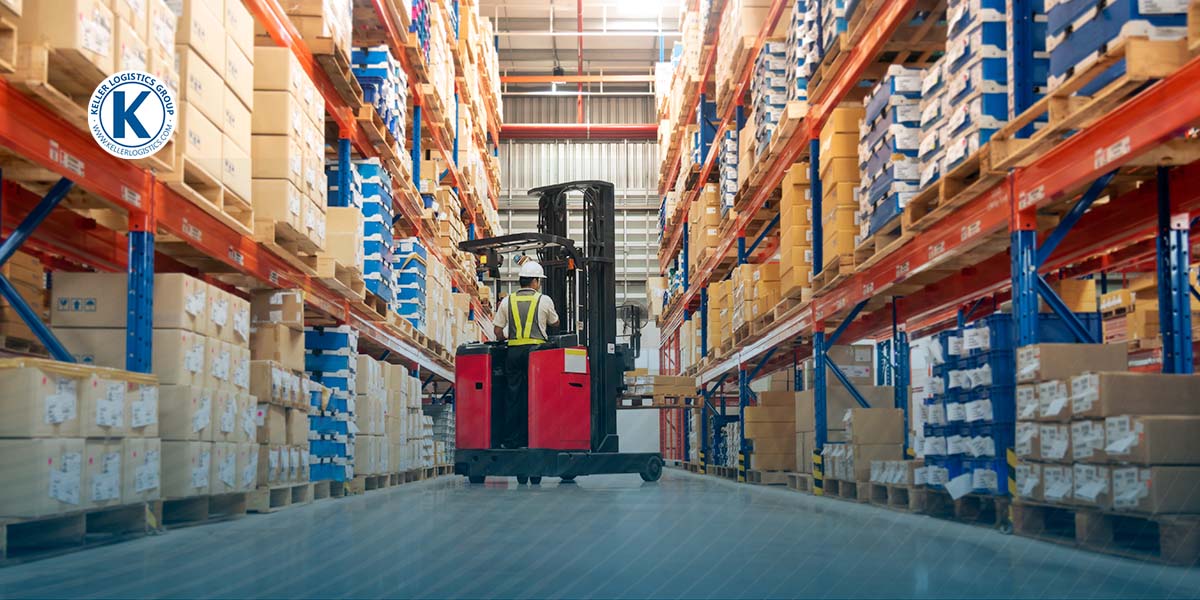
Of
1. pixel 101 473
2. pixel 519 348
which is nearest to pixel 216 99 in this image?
pixel 101 473

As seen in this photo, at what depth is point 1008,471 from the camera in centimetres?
509

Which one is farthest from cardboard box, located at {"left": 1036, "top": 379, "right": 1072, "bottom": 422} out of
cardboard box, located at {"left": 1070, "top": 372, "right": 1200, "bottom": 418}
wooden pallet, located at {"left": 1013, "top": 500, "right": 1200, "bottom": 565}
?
wooden pallet, located at {"left": 1013, "top": 500, "right": 1200, "bottom": 565}

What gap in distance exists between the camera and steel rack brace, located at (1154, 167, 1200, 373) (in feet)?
16.3

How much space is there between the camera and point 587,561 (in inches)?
146

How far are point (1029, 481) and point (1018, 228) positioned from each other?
42.0 inches

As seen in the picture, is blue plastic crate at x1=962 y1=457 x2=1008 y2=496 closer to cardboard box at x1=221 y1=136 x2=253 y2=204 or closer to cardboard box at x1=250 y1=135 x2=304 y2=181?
cardboard box at x1=221 y1=136 x2=253 y2=204

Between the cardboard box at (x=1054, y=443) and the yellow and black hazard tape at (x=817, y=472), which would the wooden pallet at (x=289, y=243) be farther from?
the cardboard box at (x=1054, y=443)

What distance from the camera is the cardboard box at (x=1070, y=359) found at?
4.60 metres

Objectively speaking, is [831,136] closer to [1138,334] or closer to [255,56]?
[255,56]

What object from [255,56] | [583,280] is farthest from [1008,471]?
[583,280]

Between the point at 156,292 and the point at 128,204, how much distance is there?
595mm

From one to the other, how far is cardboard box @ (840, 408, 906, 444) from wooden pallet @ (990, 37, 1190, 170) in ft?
8.37

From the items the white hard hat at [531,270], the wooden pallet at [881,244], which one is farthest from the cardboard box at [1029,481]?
the white hard hat at [531,270]

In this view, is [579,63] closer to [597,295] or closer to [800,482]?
[597,295]
